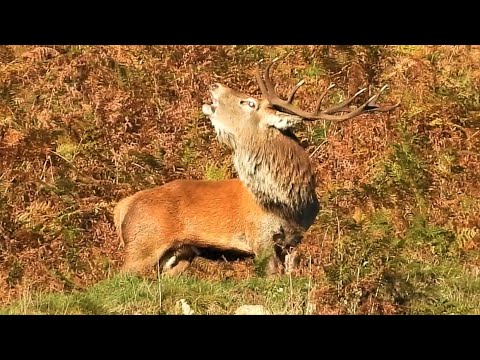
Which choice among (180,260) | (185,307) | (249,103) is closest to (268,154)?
(249,103)

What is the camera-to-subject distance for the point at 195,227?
9.65 metres

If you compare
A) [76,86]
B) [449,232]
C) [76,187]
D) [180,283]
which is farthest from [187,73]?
[180,283]

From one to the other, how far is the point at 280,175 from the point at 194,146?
4.20 meters

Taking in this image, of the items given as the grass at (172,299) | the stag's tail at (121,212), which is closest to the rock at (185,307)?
the grass at (172,299)

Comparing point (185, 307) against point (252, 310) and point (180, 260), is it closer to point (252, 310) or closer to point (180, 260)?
point (252, 310)

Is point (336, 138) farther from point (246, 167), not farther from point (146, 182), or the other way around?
point (246, 167)

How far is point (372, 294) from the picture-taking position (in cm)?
792

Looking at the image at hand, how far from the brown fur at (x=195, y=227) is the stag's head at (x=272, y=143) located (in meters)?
0.17

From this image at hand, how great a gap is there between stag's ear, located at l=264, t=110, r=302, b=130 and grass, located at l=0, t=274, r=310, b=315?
1.88 m

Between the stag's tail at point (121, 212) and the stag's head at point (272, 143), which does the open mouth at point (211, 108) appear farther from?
the stag's tail at point (121, 212)

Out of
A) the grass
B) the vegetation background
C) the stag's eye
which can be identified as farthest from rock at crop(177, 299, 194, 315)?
the stag's eye

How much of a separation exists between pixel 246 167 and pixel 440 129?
477 cm

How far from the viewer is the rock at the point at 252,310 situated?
768cm

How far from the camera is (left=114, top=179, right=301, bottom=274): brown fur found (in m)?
9.53
